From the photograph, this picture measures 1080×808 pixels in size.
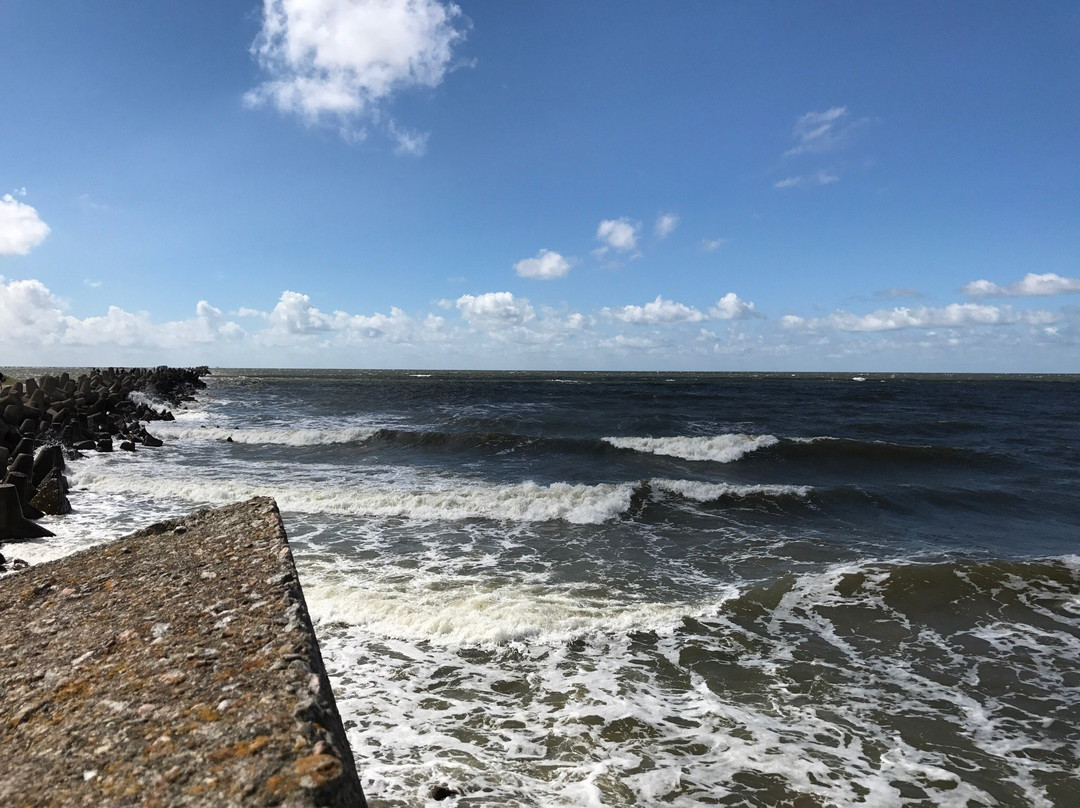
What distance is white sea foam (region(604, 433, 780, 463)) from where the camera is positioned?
75.9 ft

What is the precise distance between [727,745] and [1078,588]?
316 inches

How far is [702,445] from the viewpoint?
2408 centimetres

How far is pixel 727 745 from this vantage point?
5008 mm

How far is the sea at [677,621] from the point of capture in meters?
4.73

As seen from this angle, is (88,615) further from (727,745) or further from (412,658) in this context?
(727,745)

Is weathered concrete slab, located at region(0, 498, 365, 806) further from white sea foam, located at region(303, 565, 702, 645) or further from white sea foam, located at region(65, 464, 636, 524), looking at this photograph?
white sea foam, located at region(65, 464, 636, 524)

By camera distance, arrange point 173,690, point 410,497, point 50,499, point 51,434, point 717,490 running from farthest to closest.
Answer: point 51,434 < point 717,490 < point 410,497 < point 50,499 < point 173,690

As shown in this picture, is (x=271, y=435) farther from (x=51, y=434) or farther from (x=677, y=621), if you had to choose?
A: (x=677, y=621)

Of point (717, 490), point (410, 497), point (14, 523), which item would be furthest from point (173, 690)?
point (717, 490)

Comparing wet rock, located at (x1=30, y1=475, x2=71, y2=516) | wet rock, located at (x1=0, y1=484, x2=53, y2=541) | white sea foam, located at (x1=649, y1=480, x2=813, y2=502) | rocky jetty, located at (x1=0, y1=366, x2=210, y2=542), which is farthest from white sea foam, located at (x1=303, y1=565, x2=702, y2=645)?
white sea foam, located at (x1=649, y1=480, x2=813, y2=502)

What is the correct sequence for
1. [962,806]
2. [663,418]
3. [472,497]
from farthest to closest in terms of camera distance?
1. [663,418]
2. [472,497]
3. [962,806]

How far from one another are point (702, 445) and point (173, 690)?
2330cm

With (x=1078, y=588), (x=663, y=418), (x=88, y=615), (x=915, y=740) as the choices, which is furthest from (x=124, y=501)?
(x=663, y=418)

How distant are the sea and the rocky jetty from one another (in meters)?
0.71
